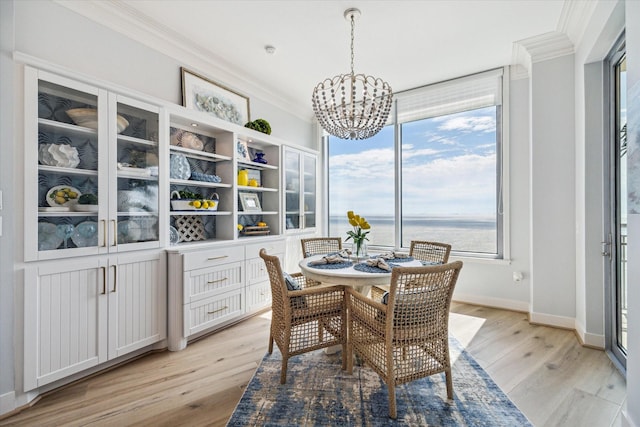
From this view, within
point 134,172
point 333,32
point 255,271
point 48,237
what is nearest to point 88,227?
point 48,237

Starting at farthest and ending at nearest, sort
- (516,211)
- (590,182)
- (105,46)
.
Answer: (516,211), (590,182), (105,46)

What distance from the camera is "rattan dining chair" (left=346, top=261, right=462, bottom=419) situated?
1.69 metres

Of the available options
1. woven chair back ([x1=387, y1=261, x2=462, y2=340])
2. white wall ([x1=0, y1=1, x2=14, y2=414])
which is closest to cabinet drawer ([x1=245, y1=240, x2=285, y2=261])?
white wall ([x1=0, y1=1, x2=14, y2=414])

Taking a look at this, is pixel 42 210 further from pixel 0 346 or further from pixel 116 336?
pixel 116 336

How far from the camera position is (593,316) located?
2574 mm

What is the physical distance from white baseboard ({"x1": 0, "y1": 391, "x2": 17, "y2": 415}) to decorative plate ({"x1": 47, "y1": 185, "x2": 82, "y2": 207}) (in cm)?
115

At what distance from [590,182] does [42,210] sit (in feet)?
13.7

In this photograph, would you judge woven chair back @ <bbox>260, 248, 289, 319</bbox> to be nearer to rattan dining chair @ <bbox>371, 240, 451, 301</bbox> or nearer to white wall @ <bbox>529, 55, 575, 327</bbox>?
rattan dining chair @ <bbox>371, 240, 451, 301</bbox>

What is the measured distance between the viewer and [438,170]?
13.3ft

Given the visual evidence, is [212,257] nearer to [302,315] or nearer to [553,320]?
[302,315]

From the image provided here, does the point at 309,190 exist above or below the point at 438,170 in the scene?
below

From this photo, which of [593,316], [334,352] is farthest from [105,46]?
[593,316]

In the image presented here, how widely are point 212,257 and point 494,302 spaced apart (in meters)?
3.30

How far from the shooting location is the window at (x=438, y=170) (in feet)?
12.2
